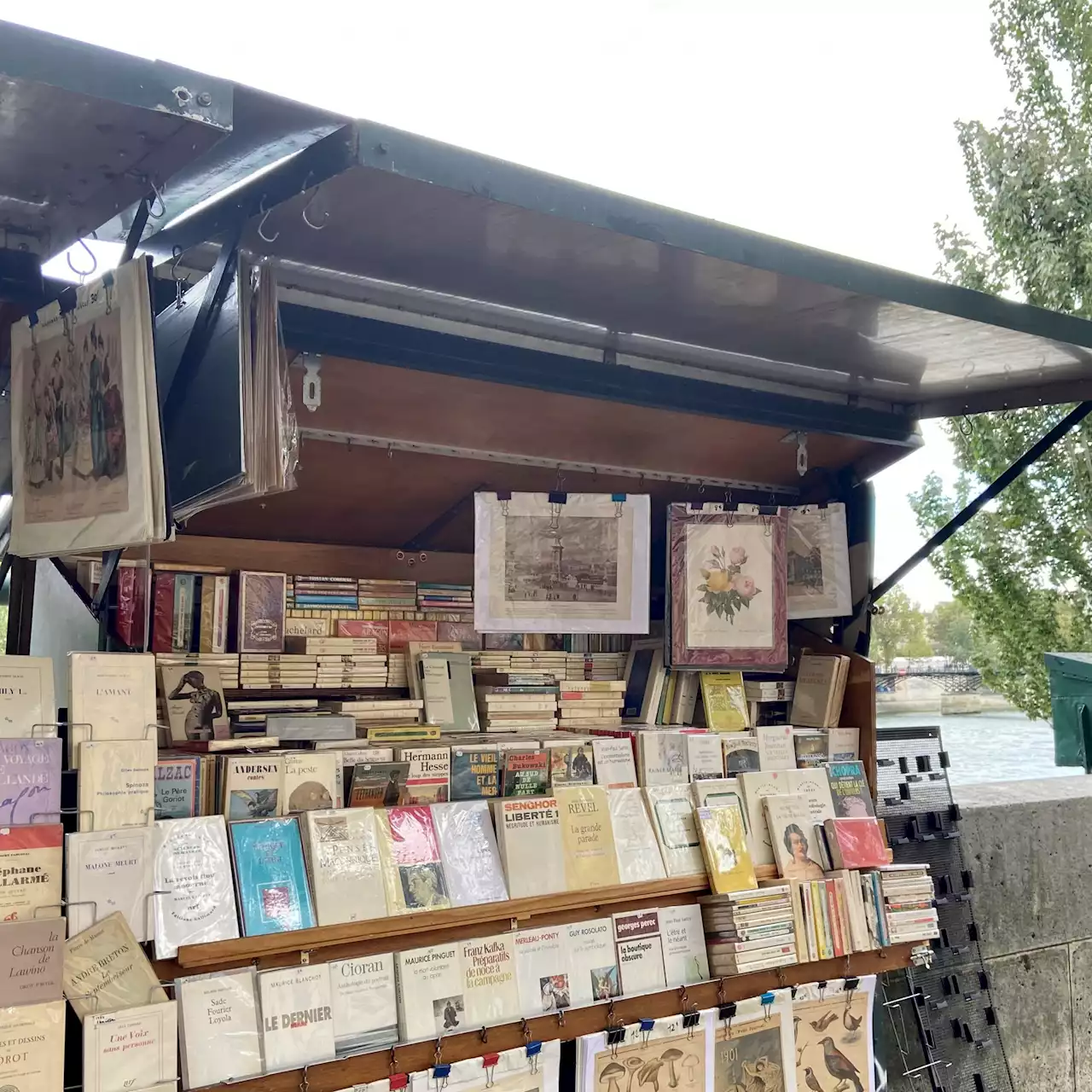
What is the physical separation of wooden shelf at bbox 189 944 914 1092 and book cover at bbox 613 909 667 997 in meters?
0.04

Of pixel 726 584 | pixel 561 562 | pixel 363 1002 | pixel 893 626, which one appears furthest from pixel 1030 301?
pixel 363 1002

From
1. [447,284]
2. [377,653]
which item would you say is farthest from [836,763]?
[447,284]

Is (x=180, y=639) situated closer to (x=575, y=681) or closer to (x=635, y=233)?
(x=575, y=681)

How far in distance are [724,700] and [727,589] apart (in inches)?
14.7

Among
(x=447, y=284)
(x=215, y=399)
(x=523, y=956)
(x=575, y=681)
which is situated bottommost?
(x=523, y=956)

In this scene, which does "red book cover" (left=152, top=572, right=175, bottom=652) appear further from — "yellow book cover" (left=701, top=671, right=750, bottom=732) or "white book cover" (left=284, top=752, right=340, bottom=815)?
"yellow book cover" (left=701, top=671, right=750, bottom=732)

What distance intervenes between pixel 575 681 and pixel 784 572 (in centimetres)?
83

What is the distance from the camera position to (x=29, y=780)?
1.98 m

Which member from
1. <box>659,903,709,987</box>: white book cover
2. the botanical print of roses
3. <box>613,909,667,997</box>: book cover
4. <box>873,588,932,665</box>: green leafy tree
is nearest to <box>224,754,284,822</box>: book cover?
<box>613,909,667,997</box>: book cover

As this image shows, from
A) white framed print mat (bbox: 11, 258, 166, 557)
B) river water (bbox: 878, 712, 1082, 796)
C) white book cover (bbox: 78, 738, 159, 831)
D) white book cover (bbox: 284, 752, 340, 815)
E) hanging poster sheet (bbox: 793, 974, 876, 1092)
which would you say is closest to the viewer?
white framed print mat (bbox: 11, 258, 166, 557)

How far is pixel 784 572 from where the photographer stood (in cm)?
352

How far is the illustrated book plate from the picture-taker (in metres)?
3.40

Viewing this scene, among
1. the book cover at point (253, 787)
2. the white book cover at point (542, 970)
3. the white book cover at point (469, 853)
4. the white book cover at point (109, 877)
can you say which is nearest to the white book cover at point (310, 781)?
the book cover at point (253, 787)

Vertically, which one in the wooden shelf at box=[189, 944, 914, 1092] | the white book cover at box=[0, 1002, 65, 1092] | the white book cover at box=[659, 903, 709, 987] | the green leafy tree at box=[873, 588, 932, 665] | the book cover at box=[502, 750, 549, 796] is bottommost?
the wooden shelf at box=[189, 944, 914, 1092]
